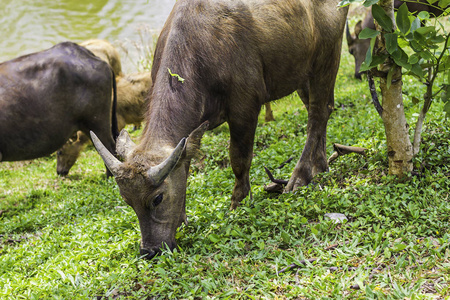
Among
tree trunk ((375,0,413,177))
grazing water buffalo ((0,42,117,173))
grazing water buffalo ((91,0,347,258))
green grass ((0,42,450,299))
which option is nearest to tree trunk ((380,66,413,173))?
tree trunk ((375,0,413,177))

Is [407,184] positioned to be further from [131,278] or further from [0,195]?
[0,195]

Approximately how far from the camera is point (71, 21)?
17.9 metres

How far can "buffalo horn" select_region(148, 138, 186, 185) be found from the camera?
3.43 metres

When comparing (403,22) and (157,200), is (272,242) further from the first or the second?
(403,22)

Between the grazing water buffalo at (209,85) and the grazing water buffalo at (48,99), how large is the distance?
8.65 feet

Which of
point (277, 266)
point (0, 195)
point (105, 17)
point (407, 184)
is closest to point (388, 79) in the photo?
point (407, 184)

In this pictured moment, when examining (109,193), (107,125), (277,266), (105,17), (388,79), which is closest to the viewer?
(277,266)

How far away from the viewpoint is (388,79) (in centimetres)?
380

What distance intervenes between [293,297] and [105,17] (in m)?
17.4

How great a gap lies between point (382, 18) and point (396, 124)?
0.96 meters

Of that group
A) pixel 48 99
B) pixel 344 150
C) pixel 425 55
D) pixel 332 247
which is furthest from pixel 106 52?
pixel 332 247

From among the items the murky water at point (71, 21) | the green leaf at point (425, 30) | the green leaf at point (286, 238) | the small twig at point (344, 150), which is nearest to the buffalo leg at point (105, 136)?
the small twig at point (344, 150)

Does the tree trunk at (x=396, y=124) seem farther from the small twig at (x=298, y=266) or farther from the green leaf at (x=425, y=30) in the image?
the small twig at (x=298, y=266)

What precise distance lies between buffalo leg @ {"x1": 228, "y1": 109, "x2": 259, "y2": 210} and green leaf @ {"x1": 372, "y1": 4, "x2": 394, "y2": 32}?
1.33 meters
